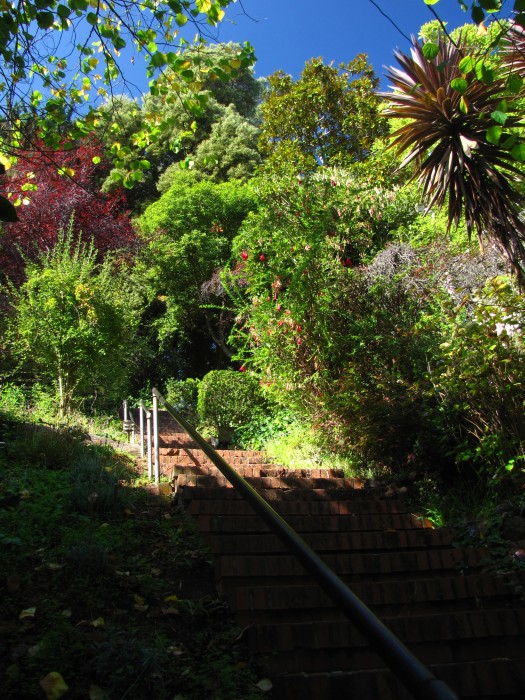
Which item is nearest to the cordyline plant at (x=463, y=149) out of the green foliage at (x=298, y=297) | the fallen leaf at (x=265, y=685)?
the green foliage at (x=298, y=297)

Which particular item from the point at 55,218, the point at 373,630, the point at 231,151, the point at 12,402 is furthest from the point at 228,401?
the point at 231,151

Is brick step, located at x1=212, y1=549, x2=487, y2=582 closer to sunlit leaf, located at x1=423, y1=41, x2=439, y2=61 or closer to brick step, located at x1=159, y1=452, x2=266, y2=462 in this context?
sunlit leaf, located at x1=423, y1=41, x2=439, y2=61

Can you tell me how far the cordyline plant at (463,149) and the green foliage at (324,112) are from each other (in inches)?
406

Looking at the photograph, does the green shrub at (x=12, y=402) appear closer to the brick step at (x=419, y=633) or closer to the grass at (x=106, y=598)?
the grass at (x=106, y=598)

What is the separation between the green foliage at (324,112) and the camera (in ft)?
52.3

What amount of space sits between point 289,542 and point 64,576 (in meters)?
2.21

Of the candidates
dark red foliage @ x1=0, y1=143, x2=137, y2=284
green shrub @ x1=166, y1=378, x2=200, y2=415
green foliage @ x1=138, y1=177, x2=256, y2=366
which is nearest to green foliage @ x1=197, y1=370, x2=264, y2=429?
green shrub @ x1=166, y1=378, x2=200, y2=415

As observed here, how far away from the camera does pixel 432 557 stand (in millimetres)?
3682

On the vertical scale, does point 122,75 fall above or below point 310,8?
below

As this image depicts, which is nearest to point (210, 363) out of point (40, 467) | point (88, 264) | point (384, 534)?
point (88, 264)

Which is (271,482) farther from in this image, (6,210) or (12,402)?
(12,402)

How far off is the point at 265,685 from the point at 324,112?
1620cm

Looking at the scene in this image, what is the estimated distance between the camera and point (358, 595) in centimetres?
314

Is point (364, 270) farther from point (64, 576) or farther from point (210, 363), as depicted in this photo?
point (210, 363)
